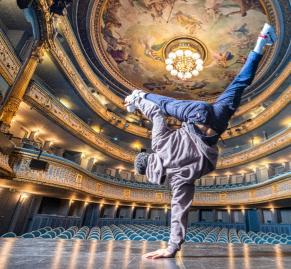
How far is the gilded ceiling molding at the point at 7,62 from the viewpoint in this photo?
7.66 metres

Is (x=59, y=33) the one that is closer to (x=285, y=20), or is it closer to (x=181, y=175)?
(x=181, y=175)

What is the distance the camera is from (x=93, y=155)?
1720 centimetres

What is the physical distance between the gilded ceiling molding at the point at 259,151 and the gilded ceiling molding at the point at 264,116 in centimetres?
199

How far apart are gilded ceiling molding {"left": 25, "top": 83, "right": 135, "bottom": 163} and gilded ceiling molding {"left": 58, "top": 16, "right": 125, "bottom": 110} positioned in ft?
13.4

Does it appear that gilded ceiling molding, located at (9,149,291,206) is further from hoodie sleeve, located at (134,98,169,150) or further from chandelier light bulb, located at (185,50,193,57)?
chandelier light bulb, located at (185,50,193,57)

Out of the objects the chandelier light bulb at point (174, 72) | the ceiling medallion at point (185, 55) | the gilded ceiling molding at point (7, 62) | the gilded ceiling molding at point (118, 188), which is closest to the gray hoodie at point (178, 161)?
the gilded ceiling molding at point (118, 188)

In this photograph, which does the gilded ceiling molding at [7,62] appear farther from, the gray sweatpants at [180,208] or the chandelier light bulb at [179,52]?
the chandelier light bulb at [179,52]

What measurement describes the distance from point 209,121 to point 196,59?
15.5m

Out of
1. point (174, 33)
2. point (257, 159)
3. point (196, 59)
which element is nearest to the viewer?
point (174, 33)

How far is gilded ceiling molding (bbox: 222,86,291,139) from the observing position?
14.4 meters

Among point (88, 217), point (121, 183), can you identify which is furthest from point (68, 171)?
point (88, 217)

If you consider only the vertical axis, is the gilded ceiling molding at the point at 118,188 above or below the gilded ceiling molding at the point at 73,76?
below

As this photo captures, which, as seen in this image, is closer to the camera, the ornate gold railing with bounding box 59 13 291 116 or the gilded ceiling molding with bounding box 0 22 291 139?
the gilded ceiling molding with bounding box 0 22 291 139

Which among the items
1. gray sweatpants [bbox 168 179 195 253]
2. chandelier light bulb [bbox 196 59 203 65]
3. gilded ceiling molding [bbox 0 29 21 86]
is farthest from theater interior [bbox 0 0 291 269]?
gray sweatpants [bbox 168 179 195 253]
